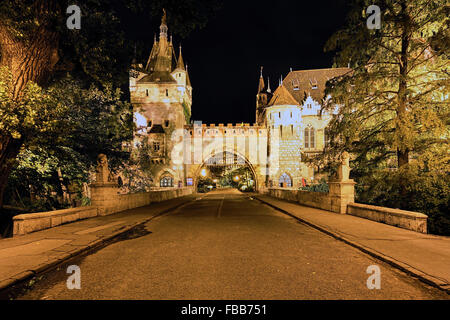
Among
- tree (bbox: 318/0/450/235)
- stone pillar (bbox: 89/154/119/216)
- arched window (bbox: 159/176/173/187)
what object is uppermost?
tree (bbox: 318/0/450/235)

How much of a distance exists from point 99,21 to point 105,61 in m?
1.34

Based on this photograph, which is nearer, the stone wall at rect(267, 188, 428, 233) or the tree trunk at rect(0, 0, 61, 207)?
the tree trunk at rect(0, 0, 61, 207)

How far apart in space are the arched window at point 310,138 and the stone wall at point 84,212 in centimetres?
3060

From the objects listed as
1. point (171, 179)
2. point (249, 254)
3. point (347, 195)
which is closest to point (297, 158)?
point (171, 179)

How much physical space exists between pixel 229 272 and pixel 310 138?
41632 mm

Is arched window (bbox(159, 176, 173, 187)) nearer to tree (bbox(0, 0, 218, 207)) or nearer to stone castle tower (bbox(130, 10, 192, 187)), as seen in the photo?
stone castle tower (bbox(130, 10, 192, 187))

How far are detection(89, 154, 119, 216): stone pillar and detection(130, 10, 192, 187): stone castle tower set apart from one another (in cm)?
2762

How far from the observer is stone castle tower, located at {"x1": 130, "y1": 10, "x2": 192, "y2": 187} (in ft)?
128

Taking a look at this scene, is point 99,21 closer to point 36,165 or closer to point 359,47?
point 36,165

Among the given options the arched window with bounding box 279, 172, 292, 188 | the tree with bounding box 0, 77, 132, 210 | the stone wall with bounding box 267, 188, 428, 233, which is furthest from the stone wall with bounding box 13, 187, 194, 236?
the arched window with bounding box 279, 172, 292, 188

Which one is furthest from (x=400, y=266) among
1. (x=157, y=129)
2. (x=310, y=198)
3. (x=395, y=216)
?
(x=157, y=129)

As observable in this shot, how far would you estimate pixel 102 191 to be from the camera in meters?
10.9

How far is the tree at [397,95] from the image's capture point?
28.0ft

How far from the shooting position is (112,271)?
411cm
